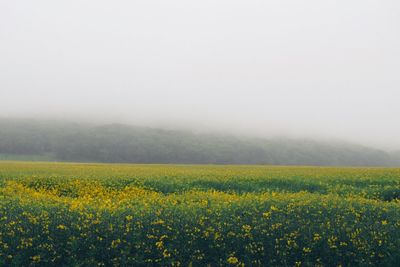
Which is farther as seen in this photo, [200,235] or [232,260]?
[200,235]

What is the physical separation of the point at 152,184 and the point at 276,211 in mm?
13144

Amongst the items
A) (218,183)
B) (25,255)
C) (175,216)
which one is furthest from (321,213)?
(218,183)

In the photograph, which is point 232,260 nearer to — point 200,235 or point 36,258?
point 200,235

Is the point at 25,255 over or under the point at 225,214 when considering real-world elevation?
under

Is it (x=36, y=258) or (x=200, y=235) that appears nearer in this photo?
(x=36, y=258)

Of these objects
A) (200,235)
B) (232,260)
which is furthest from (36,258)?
(232,260)

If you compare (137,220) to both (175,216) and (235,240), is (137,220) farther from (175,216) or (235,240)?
(235,240)

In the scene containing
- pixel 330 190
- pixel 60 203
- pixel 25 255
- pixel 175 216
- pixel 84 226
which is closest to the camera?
pixel 25 255

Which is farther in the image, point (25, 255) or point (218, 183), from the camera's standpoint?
point (218, 183)

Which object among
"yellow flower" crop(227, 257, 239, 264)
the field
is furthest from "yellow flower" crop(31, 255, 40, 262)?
"yellow flower" crop(227, 257, 239, 264)

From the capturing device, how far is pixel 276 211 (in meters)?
14.8

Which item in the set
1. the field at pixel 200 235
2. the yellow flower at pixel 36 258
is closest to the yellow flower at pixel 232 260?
the field at pixel 200 235

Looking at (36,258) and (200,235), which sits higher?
(200,235)

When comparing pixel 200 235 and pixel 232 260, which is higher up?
pixel 200 235
